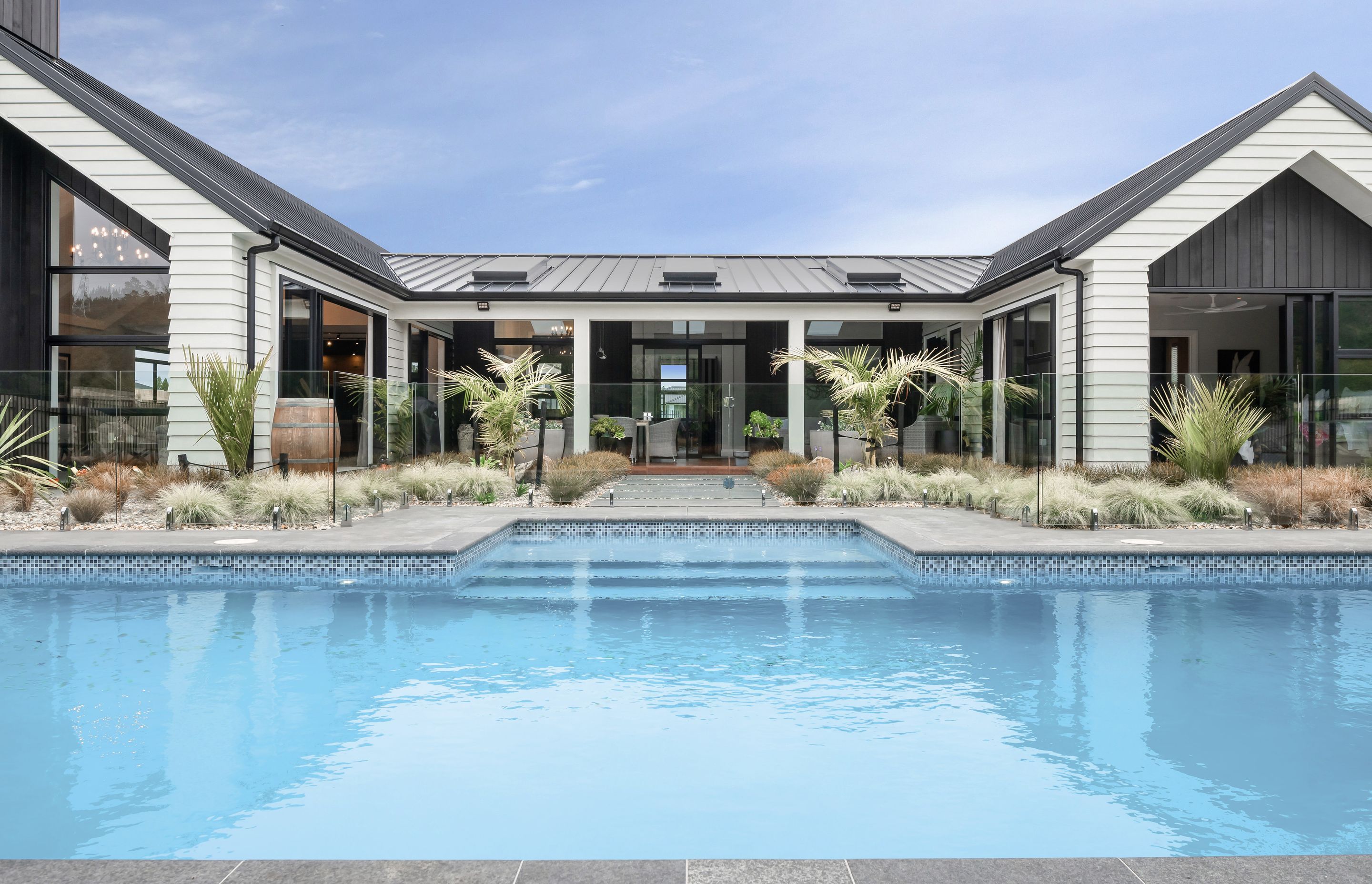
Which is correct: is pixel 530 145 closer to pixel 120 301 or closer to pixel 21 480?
pixel 120 301

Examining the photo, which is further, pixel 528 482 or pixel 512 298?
pixel 512 298

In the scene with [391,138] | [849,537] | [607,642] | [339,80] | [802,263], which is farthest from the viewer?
[391,138]

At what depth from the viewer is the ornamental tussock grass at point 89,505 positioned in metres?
7.15

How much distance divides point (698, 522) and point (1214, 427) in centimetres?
522

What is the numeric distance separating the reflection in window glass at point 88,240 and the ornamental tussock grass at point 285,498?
139 inches

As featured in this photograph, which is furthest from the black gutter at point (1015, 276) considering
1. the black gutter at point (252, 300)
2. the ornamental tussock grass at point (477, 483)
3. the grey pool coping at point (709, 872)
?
the grey pool coping at point (709, 872)

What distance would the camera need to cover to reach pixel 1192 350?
1596 cm

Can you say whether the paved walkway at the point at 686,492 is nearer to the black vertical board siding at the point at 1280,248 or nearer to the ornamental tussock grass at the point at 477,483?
the ornamental tussock grass at the point at 477,483

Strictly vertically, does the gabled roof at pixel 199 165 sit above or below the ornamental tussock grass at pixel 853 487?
above

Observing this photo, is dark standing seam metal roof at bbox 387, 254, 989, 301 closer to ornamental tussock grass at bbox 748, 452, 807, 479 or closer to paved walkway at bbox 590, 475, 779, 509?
ornamental tussock grass at bbox 748, 452, 807, 479

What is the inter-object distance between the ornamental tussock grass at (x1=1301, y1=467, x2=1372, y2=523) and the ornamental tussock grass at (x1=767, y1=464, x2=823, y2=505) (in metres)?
4.43

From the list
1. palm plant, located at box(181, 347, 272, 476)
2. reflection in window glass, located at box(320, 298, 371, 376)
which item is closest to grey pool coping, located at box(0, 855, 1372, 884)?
palm plant, located at box(181, 347, 272, 476)

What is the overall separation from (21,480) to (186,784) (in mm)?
6854

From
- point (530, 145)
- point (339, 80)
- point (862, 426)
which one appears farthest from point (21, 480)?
point (530, 145)
